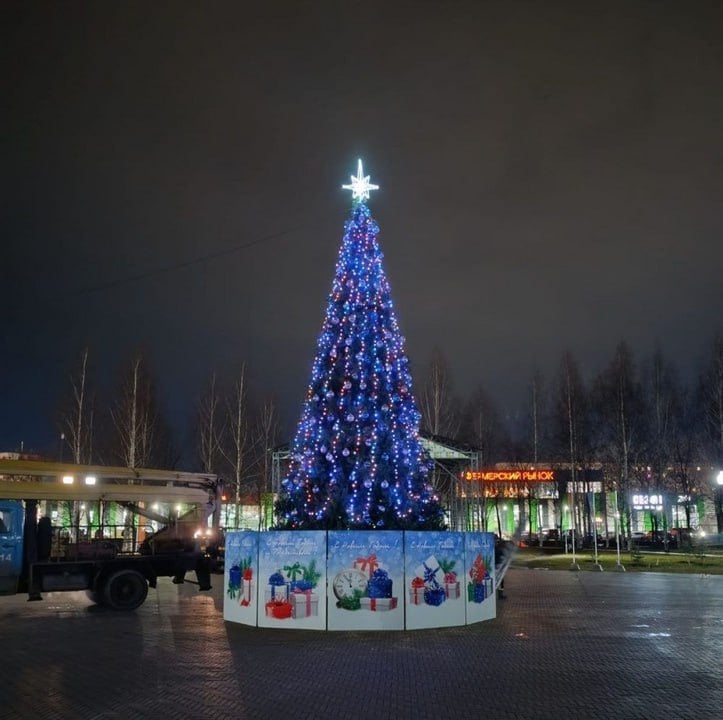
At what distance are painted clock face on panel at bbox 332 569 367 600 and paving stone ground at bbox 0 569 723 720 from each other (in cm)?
75

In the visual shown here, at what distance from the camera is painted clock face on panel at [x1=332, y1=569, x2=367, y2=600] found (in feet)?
48.7

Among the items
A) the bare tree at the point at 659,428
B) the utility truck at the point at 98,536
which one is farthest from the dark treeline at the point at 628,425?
the utility truck at the point at 98,536

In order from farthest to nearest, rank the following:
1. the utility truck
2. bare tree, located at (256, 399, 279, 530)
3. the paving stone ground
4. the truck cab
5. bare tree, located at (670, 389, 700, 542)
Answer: bare tree, located at (670, 389, 700, 542)
bare tree, located at (256, 399, 279, 530)
the utility truck
the truck cab
the paving stone ground

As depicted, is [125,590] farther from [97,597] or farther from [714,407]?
[714,407]

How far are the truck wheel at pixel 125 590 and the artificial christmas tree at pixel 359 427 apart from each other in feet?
13.8

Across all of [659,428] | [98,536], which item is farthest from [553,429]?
[98,536]

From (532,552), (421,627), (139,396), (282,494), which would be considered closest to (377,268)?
(282,494)

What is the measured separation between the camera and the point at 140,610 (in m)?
19.7

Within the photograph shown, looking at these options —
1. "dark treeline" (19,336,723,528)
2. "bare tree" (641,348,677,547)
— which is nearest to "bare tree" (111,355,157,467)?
"dark treeline" (19,336,723,528)

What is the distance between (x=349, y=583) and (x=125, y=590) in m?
7.69

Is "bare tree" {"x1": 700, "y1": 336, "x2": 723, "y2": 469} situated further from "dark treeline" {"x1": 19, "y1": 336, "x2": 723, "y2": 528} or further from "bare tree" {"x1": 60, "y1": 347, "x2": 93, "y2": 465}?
"bare tree" {"x1": 60, "y1": 347, "x2": 93, "y2": 465}

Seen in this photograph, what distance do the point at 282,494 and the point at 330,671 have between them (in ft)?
26.6

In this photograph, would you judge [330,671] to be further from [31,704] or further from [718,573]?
[718,573]

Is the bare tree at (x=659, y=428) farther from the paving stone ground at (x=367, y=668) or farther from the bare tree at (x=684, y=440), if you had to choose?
the paving stone ground at (x=367, y=668)
